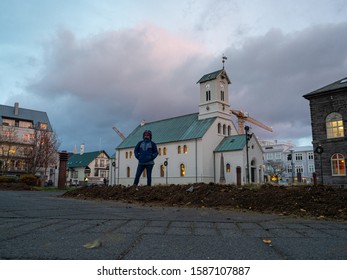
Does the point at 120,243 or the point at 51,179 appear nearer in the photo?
the point at 120,243

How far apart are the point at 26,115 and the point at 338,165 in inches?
2530

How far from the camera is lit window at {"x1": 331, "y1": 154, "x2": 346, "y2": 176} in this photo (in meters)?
27.8

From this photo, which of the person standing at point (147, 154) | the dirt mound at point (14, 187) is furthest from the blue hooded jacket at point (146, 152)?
the dirt mound at point (14, 187)

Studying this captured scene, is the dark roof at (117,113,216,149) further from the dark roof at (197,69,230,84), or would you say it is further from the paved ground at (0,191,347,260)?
the paved ground at (0,191,347,260)

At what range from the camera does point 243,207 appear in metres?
9.84

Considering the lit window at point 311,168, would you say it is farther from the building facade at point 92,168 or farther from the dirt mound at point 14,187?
the dirt mound at point 14,187

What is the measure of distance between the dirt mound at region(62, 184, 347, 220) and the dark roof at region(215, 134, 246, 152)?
33982mm

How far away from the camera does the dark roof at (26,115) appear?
210 feet

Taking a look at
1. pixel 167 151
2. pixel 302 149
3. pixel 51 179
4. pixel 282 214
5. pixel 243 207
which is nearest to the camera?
pixel 282 214

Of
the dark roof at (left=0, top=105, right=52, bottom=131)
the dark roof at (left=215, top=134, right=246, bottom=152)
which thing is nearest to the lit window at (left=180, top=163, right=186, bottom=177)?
the dark roof at (left=215, top=134, right=246, bottom=152)

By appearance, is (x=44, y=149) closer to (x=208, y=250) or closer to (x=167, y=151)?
(x=167, y=151)

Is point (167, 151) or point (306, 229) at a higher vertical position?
point (167, 151)

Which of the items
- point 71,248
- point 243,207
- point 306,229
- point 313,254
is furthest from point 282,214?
point 71,248
